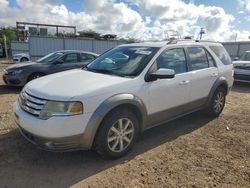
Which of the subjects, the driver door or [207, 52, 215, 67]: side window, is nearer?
the driver door

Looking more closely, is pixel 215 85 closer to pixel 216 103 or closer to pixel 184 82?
pixel 216 103

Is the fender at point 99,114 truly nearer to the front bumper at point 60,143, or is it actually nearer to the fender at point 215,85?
the front bumper at point 60,143

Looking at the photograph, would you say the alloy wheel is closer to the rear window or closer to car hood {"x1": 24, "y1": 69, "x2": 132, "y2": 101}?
car hood {"x1": 24, "y1": 69, "x2": 132, "y2": 101}

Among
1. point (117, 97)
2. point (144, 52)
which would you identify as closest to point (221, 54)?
point (144, 52)

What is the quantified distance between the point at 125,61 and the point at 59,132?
5.99 feet

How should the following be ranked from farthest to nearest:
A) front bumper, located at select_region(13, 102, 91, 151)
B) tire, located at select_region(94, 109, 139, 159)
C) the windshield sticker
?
the windshield sticker, tire, located at select_region(94, 109, 139, 159), front bumper, located at select_region(13, 102, 91, 151)

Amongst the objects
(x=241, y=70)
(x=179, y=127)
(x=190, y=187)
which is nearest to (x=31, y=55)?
(x=241, y=70)

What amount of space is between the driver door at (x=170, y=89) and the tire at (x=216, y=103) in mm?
1112

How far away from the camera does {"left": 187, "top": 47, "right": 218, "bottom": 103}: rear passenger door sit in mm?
5109

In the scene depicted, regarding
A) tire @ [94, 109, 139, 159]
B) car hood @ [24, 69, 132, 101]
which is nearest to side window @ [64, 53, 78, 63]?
car hood @ [24, 69, 132, 101]

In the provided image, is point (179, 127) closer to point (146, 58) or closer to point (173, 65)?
point (173, 65)

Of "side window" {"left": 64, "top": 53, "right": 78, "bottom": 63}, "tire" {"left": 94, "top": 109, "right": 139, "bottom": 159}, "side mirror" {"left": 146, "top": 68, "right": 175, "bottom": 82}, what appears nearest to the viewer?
"tire" {"left": 94, "top": 109, "right": 139, "bottom": 159}

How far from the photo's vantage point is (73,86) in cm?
368

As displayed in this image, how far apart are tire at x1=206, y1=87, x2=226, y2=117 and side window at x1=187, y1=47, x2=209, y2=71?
78 cm
